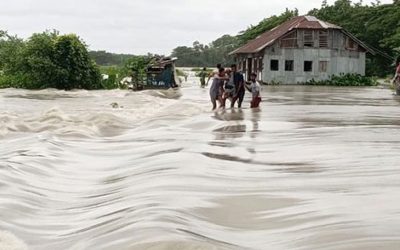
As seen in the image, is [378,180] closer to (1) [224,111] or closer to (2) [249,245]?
(2) [249,245]

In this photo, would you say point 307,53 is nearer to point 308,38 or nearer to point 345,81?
point 308,38

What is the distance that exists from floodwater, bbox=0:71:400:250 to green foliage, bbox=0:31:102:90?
2333cm

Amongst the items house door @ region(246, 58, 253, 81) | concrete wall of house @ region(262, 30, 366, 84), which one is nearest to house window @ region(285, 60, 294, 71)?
concrete wall of house @ region(262, 30, 366, 84)

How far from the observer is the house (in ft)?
145

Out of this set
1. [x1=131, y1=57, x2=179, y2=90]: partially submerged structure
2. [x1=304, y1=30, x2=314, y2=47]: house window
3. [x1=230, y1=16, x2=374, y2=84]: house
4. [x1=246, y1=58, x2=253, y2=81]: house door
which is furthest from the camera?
[x1=246, y1=58, x2=253, y2=81]: house door

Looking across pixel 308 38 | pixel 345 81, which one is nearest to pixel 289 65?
pixel 308 38

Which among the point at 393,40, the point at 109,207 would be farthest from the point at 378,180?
the point at 393,40

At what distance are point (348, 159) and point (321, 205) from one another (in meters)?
2.93

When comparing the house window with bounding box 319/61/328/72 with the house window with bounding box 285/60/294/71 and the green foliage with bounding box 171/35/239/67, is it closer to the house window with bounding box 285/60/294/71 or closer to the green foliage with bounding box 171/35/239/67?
the house window with bounding box 285/60/294/71

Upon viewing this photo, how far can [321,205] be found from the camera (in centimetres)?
643

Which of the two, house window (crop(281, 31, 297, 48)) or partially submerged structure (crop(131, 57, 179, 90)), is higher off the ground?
house window (crop(281, 31, 297, 48))

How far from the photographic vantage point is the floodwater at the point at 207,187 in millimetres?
5453

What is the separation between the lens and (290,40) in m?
44.2

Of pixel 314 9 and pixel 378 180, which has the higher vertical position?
pixel 314 9
